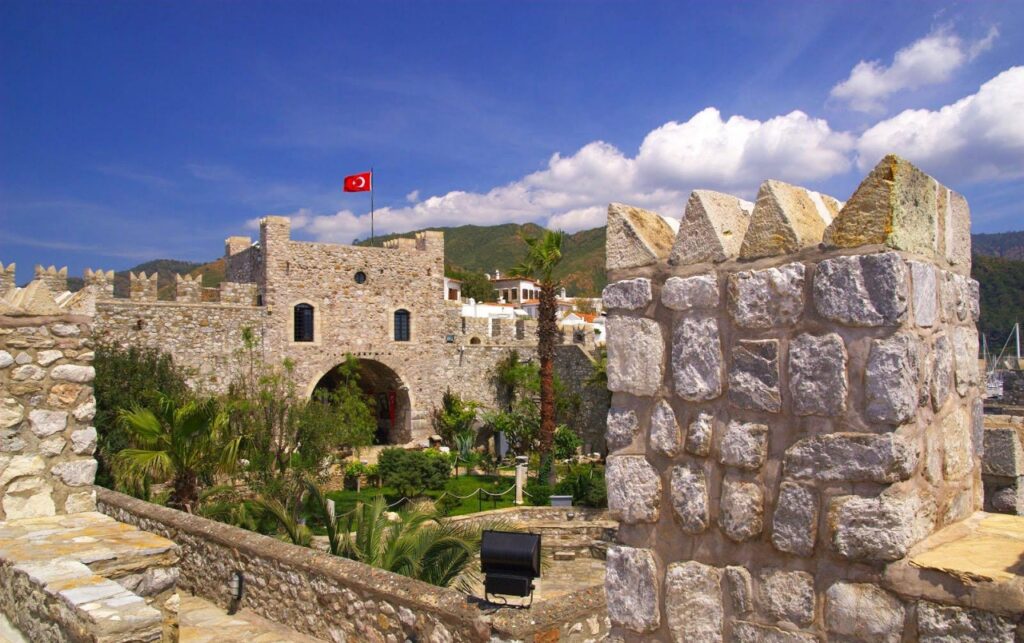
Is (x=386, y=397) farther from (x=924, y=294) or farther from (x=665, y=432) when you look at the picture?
(x=924, y=294)

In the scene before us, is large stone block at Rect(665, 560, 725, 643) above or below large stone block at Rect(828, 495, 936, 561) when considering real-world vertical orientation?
below

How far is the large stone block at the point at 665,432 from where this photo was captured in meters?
2.45

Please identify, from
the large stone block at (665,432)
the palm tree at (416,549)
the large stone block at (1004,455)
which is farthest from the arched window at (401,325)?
the large stone block at (665,432)

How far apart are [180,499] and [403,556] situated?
4.20 meters

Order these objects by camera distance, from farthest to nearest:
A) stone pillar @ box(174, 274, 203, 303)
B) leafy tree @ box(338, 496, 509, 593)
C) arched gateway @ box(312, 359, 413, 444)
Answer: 1. arched gateway @ box(312, 359, 413, 444)
2. stone pillar @ box(174, 274, 203, 303)
3. leafy tree @ box(338, 496, 509, 593)

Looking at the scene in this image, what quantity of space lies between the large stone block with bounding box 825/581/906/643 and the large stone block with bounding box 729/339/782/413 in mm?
511

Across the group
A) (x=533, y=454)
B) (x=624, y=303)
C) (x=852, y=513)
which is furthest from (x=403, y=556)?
(x=533, y=454)

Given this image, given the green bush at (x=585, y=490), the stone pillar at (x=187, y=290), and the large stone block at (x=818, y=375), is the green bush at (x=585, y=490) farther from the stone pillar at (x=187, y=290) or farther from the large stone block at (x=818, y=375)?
the large stone block at (x=818, y=375)

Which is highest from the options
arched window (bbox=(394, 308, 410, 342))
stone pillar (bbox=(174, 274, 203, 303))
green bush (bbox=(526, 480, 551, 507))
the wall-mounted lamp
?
stone pillar (bbox=(174, 274, 203, 303))

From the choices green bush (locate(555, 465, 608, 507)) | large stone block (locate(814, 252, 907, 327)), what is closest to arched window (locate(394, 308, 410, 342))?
green bush (locate(555, 465, 608, 507))

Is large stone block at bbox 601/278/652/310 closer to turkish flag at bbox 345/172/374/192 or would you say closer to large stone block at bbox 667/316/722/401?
large stone block at bbox 667/316/722/401

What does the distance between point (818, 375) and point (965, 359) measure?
24.6 inches

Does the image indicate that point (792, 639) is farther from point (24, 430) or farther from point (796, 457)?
point (24, 430)

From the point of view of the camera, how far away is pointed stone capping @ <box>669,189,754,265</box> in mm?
2408
